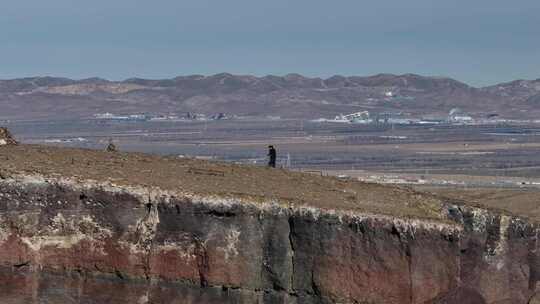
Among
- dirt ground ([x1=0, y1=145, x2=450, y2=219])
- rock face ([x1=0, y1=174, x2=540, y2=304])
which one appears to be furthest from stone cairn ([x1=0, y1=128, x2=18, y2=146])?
rock face ([x1=0, y1=174, x2=540, y2=304])

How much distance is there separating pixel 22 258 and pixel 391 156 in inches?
5198

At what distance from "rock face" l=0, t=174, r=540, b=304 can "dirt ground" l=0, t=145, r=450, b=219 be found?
318 mm

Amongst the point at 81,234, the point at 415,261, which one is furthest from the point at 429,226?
the point at 81,234

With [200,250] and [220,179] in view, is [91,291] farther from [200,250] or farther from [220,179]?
[220,179]

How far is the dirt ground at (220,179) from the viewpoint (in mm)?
24000

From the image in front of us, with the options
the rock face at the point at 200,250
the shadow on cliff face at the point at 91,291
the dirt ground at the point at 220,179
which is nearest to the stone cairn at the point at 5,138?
the dirt ground at the point at 220,179

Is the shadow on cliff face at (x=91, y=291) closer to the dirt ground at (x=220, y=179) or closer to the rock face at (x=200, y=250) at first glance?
the rock face at (x=200, y=250)

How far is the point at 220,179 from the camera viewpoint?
25.6 metres

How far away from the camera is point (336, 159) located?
14612 centimetres

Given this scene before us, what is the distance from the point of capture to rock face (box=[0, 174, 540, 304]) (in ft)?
76.0

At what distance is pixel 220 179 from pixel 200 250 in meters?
2.20

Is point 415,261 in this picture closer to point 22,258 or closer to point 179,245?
point 179,245

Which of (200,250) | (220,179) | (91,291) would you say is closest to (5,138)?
(220,179)

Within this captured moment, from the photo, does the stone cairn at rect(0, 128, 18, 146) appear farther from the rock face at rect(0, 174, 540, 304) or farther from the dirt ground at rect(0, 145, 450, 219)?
Answer: the rock face at rect(0, 174, 540, 304)
